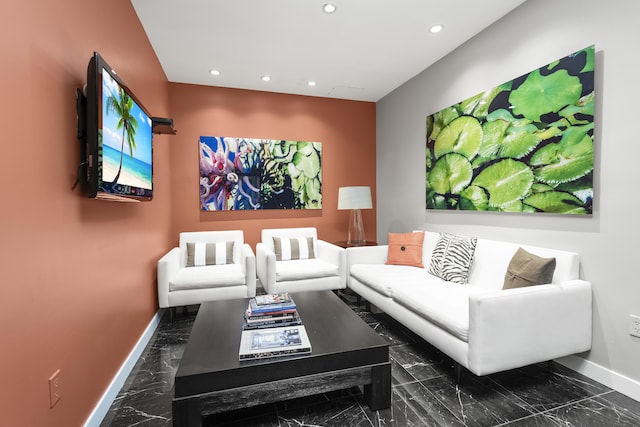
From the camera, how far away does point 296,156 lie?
4453 mm

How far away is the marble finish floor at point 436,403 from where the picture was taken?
1692 millimetres

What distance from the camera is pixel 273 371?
160 cm

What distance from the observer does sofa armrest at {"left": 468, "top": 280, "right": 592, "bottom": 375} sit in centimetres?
182

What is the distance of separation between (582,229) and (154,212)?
3.51 meters

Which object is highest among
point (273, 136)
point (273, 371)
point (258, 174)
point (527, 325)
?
point (273, 136)

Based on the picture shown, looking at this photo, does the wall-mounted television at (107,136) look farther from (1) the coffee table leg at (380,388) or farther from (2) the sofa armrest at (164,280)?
(1) the coffee table leg at (380,388)

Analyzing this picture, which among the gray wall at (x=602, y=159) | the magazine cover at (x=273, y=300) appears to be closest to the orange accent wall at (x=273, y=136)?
the gray wall at (x=602, y=159)

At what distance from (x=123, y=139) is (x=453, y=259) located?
2.69m

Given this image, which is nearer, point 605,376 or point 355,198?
point 605,376

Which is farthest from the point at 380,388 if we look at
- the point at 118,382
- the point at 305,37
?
the point at 305,37

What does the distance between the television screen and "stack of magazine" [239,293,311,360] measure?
105 cm

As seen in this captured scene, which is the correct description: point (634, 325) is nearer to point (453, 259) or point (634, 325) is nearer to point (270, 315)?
point (453, 259)

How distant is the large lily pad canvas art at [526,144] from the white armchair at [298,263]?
1420 mm

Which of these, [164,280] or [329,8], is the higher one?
[329,8]
